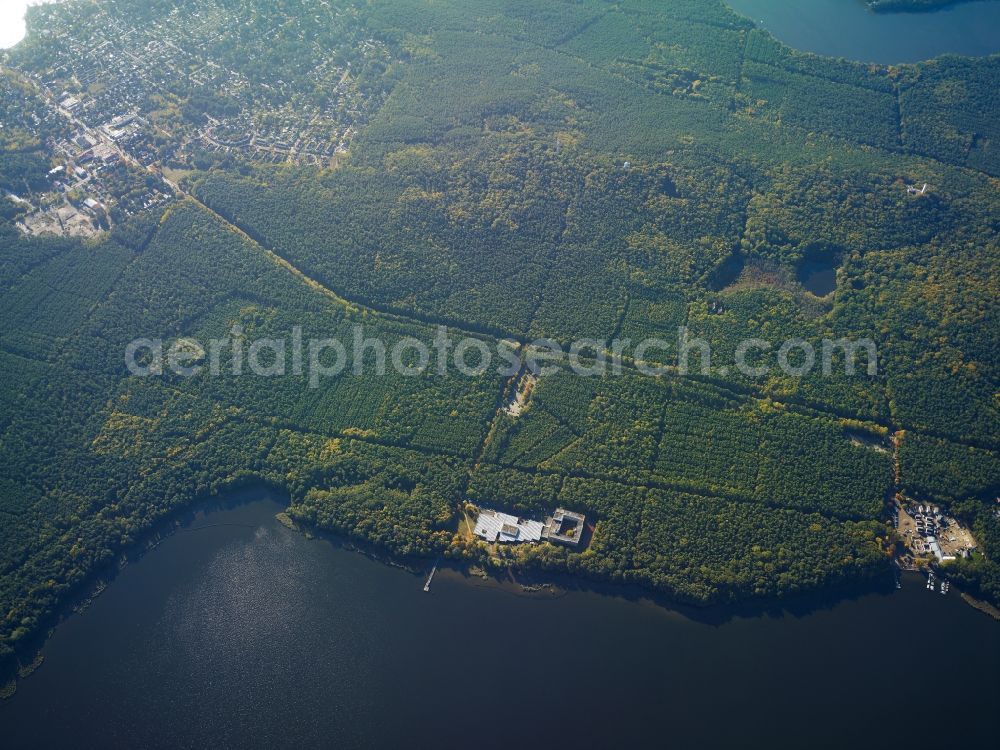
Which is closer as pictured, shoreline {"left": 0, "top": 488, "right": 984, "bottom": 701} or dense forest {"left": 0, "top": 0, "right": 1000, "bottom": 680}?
shoreline {"left": 0, "top": 488, "right": 984, "bottom": 701}

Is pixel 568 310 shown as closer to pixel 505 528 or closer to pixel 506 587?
pixel 505 528

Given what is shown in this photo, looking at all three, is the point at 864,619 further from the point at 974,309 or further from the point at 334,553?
the point at 334,553

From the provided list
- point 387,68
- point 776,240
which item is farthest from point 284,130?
point 776,240

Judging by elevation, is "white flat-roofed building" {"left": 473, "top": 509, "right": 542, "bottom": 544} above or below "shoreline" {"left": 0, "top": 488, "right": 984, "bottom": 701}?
above

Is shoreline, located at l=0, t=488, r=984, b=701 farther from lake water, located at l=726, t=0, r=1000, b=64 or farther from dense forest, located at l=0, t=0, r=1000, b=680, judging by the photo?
lake water, located at l=726, t=0, r=1000, b=64

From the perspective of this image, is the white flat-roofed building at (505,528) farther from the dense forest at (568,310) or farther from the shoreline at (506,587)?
the shoreline at (506,587)

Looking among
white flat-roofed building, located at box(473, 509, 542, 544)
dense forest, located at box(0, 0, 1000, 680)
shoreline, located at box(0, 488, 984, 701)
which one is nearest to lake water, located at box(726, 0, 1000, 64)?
dense forest, located at box(0, 0, 1000, 680)
